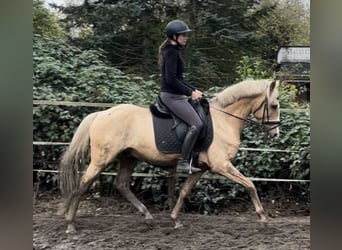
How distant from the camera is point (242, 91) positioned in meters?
3.09

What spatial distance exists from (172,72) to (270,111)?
68 centimetres

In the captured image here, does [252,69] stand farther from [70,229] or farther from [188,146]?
[70,229]

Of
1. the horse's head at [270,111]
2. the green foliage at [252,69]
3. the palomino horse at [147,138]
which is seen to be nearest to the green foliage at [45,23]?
the palomino horse at [147,138]

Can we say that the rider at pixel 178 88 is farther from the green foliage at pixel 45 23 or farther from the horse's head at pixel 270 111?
the green foliage at pixel 45 23

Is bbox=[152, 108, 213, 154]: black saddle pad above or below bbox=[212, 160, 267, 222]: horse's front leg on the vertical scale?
above

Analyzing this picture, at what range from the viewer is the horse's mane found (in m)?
3.07

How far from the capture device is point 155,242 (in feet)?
9.56

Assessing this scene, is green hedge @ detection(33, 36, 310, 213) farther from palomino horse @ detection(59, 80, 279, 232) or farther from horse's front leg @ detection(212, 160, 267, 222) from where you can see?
horse's front leg @ detection(212, 160, 267, 222)

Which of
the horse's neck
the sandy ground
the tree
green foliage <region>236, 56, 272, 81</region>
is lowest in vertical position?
the sandy ground

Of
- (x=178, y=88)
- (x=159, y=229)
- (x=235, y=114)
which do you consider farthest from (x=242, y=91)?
(x=159, y=229)

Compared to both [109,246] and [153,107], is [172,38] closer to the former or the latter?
[153,107]

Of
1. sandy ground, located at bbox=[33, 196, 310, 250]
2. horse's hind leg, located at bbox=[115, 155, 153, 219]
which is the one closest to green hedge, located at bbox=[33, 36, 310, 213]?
sandy ground, located at bbox=[33, 196, 310, 250]
